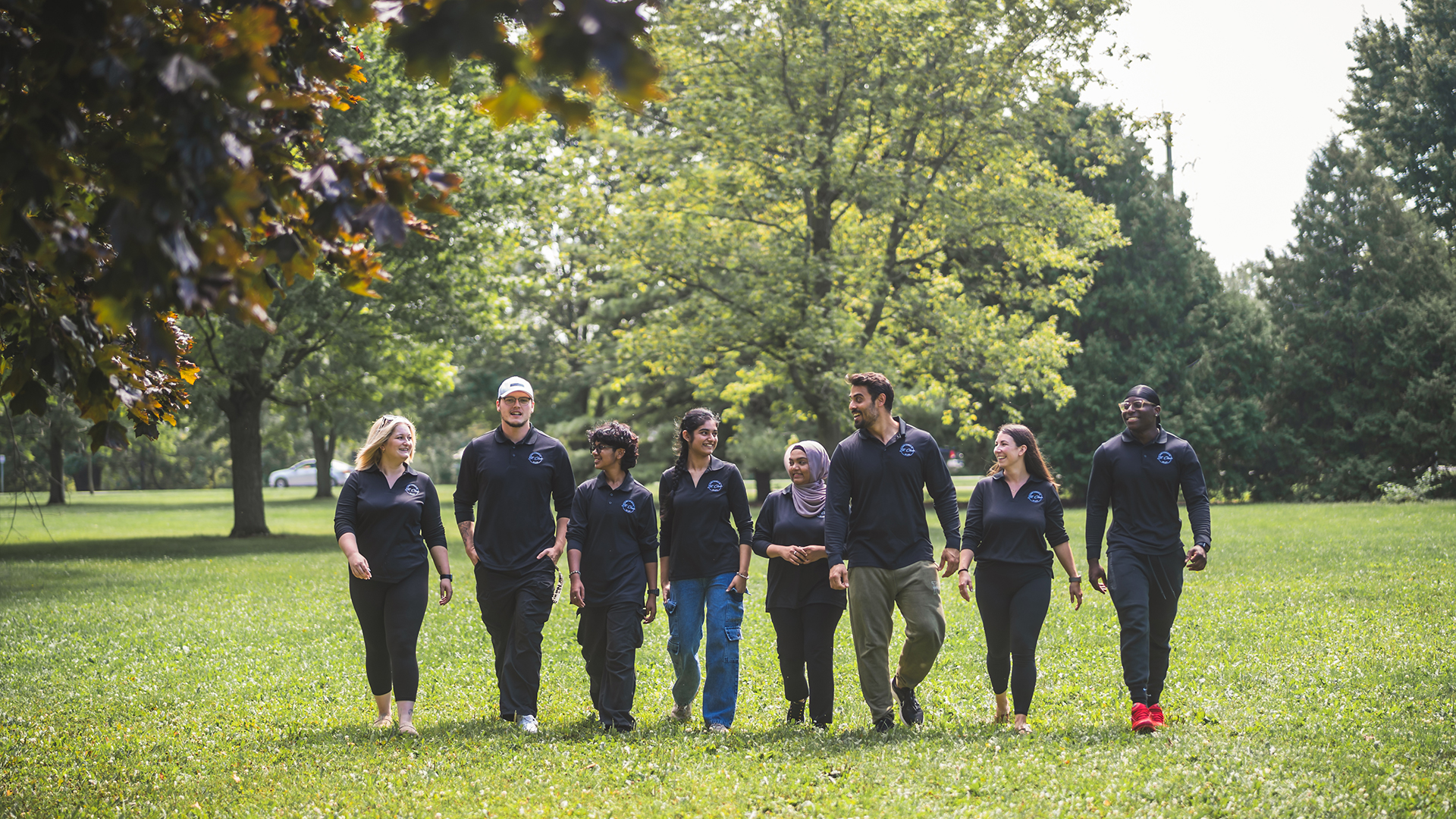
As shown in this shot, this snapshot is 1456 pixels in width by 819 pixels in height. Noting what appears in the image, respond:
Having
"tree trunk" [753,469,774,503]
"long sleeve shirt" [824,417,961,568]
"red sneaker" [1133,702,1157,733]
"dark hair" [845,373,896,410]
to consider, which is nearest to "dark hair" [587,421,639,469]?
"long sleeve shirt" [824,417,961,568]

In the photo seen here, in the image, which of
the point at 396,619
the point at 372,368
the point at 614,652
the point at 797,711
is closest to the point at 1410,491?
the point at 372,368

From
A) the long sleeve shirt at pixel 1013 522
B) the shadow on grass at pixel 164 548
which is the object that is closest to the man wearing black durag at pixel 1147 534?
the long sleeve shirt at pixel 1013 522

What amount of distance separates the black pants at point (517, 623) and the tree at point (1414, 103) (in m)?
36.2

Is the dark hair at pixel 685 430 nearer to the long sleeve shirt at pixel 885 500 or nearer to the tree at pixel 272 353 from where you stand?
the long sleeve shirt at pixel 885 500

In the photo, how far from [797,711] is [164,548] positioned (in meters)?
20.7

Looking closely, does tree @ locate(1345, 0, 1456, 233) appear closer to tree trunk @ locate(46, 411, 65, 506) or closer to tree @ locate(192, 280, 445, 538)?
tree @ locate(192, 280, 445, 538)

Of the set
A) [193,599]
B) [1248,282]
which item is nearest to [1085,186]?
[193,599]

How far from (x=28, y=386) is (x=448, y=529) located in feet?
83.1

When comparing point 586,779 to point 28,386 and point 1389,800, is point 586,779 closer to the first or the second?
point 28,386

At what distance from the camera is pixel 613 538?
23.5 ft

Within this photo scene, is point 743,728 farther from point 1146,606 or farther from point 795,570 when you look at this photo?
point 1146,606

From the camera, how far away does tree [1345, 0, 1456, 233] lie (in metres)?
34.4

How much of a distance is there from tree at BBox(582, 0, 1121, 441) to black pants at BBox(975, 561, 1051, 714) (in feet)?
48.0

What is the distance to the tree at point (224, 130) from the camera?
9.65ft
